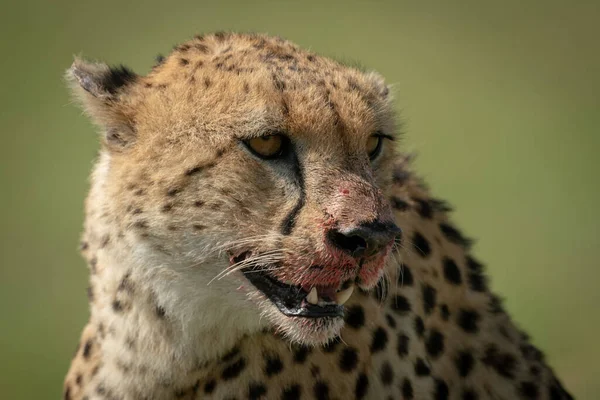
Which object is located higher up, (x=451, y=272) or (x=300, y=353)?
(x=451, y=272)

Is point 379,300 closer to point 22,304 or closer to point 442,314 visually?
point 442,314

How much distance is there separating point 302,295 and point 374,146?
49 centimetres

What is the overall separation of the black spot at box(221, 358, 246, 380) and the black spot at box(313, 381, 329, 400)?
0.71 ft

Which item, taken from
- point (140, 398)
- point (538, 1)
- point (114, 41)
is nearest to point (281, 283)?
point (140, 398)

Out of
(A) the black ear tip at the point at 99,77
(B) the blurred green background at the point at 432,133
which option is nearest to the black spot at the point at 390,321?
(A) the black ear tip at the point at 99,77

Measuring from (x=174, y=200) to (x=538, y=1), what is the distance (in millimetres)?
11767

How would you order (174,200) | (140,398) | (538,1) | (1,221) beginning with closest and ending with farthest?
(174,200) < (140,398) < (1,221) < (538,1)

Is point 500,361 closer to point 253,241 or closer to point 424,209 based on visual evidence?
point 424,209

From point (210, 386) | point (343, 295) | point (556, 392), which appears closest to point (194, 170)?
point (343, 295)

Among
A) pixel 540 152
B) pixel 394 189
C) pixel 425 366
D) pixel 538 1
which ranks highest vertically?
pixel 538 1

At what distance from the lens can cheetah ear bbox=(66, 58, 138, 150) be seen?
332 centimetres

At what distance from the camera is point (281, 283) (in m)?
3.19

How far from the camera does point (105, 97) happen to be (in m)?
3.33

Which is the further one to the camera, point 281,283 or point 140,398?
point 140,398
